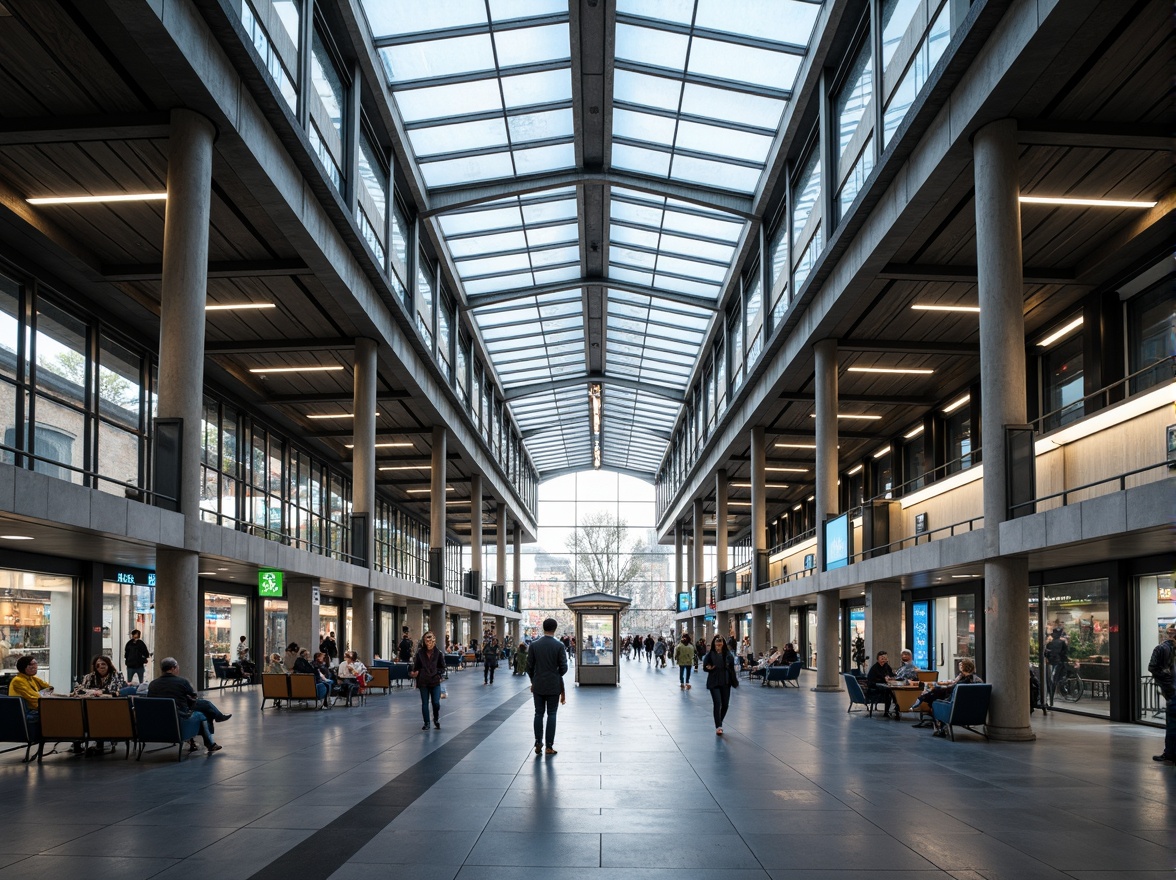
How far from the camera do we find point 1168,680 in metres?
13.0

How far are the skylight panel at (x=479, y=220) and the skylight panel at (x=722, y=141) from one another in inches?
254

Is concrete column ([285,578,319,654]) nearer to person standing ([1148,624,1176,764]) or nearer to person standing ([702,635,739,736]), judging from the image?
person standing ([702,635,739,736])

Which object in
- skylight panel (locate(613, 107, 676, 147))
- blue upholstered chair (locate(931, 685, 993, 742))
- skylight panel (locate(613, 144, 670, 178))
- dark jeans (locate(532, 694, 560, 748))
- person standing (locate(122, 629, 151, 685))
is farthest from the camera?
skylight panel (locate(613, 144, 670, 178))

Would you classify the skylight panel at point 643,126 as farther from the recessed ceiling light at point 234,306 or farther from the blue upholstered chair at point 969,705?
the blue upholstered chair at point 969,705

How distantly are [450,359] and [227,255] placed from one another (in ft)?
53.1

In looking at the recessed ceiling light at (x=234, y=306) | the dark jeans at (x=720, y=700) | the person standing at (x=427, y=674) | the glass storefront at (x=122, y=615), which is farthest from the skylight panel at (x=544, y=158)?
the dark jeans at (x=720, y=700)

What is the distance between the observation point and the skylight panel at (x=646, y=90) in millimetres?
24547

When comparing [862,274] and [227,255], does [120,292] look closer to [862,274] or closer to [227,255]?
[227,255]

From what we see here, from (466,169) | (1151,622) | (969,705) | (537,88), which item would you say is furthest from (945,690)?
(466,169)

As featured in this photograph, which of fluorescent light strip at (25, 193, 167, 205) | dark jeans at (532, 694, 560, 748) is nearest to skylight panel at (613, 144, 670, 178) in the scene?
fluorescent light strip at (25, 193, 167, 205)

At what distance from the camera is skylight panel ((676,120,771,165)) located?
26344 millimetres

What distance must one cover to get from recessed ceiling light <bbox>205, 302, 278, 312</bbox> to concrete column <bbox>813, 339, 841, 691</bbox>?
42.1ft

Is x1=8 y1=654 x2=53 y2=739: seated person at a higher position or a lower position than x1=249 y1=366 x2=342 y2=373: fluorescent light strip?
lower

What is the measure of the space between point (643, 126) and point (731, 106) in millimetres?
2576
